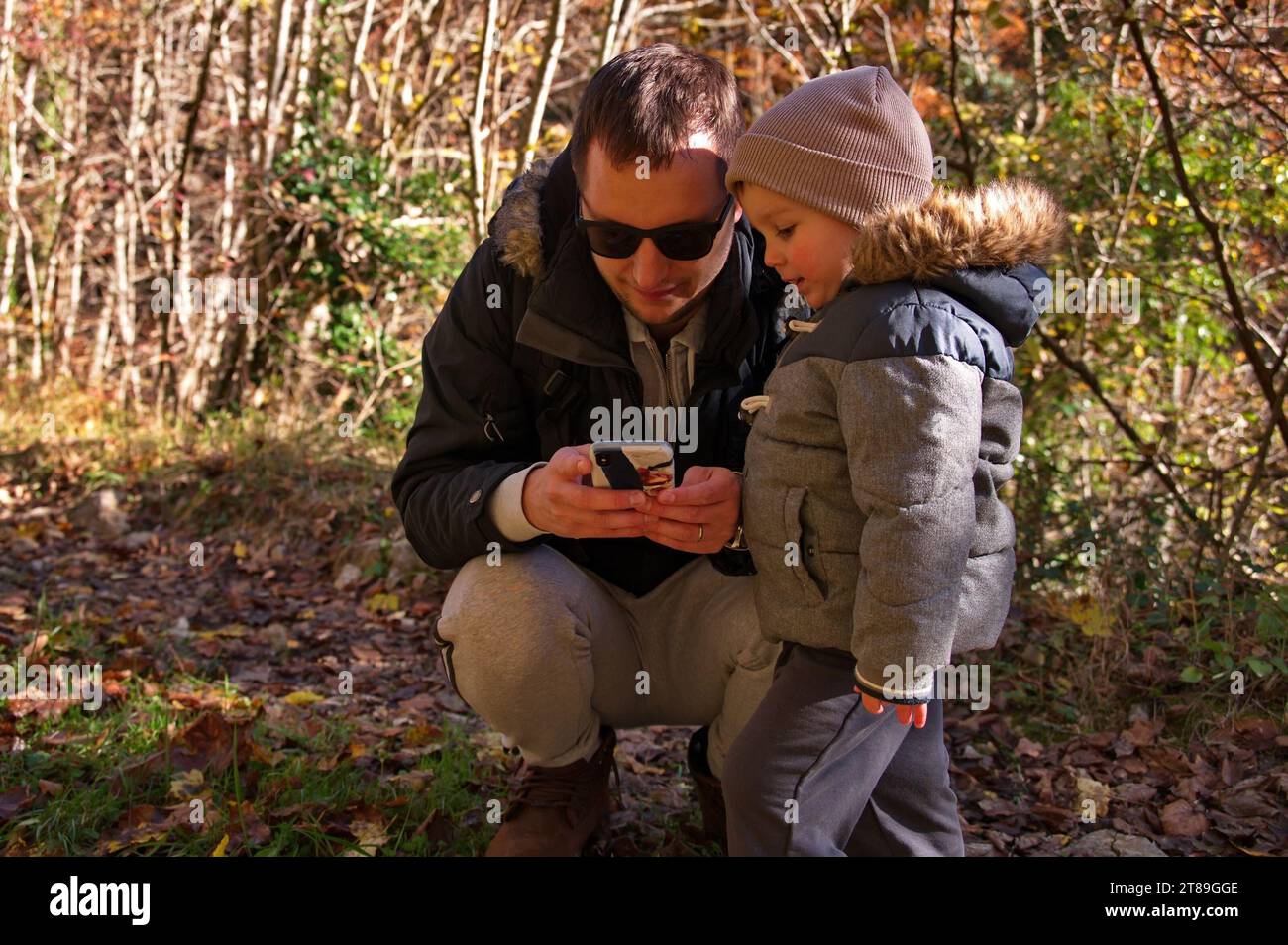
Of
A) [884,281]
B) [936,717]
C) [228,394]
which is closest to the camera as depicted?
[884,281]

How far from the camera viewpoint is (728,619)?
8.41 ft

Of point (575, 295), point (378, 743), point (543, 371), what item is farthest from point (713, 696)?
point (378, 743)

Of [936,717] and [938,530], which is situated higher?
[938,530]

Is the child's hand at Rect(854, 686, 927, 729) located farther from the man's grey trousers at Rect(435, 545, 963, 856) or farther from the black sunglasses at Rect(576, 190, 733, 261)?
the black sunglasses at Rect(576, 190, 733, 261)

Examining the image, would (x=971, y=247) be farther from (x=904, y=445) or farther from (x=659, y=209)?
(x=659, y=209)

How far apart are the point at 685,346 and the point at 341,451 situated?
12.5 ft

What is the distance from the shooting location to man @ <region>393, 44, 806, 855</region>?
7.82 ft

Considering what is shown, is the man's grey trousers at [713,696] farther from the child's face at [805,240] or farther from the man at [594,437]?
the child's face at [805,240]

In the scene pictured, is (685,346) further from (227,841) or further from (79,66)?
(79,66)

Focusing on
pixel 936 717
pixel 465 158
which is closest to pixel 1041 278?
pixel 936 717

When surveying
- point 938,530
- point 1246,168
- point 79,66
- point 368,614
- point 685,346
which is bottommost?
point 368,614

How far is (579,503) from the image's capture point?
2281mm

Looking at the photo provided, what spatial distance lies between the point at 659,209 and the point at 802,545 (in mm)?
734

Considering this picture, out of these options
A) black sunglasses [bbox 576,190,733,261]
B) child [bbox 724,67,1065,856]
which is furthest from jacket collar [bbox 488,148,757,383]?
child [bbox 724,67,1065,856]
